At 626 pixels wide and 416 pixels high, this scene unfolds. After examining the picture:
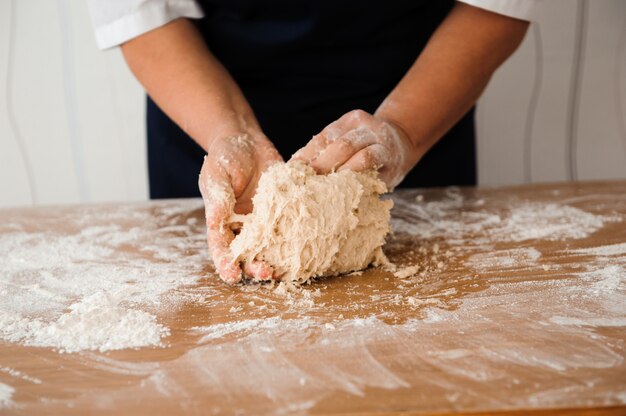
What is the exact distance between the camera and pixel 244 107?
49.4 inches

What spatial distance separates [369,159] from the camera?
42.6 inches

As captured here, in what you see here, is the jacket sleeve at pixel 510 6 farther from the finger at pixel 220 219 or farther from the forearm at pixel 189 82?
the finger at pixel 220 219

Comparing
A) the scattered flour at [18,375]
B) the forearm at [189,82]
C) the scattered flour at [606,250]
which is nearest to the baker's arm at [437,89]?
the forearm at [189,82]

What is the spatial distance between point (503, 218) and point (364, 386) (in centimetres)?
78

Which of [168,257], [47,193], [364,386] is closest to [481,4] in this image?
[168,257]

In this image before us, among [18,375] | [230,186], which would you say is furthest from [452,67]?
[18,375]

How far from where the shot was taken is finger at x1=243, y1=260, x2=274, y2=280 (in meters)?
1.00

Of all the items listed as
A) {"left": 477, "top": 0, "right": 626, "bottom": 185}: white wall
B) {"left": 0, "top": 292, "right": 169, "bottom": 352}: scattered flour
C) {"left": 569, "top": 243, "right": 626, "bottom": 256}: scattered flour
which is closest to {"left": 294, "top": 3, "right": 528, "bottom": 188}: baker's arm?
{"left": 569, "top": 243, "right": 626, "bottom": 256}: scattered flour

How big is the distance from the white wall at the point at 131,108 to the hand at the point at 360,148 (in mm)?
1360

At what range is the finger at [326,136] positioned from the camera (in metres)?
1.08

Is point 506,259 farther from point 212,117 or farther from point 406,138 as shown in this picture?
point 212,117

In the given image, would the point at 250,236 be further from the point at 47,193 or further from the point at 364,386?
the point at 47,193

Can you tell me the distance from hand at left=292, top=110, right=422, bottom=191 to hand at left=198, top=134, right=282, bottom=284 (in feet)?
0.26

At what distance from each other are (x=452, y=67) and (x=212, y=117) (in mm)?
497
